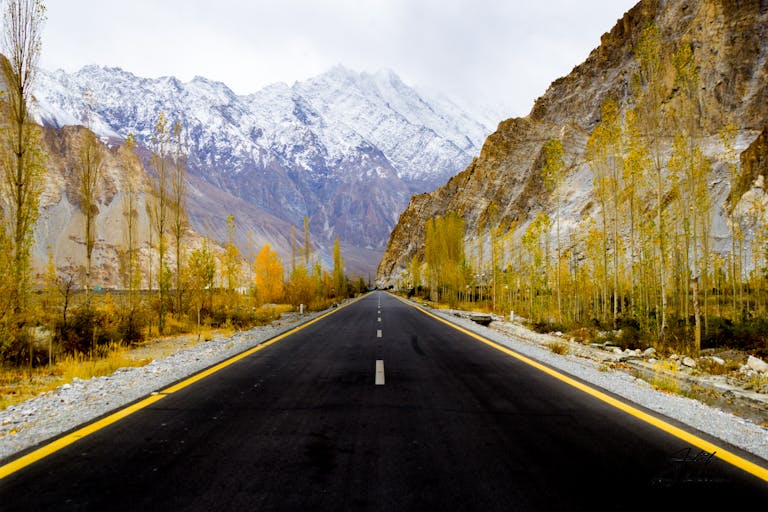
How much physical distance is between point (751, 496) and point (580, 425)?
169cm

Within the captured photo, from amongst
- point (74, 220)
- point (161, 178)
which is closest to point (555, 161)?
point (161, 178)

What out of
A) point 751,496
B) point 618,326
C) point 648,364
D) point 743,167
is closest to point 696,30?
point 743,167

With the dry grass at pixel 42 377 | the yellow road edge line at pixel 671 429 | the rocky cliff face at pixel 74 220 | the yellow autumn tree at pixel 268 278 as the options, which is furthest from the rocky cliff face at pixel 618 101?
the rocky cliff face at pixel 74 220

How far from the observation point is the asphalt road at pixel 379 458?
288 centimetres

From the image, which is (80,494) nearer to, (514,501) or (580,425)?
(514,501)

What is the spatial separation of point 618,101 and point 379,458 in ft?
217

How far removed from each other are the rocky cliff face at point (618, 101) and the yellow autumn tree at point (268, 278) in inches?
1066

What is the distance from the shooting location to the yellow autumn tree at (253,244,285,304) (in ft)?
156

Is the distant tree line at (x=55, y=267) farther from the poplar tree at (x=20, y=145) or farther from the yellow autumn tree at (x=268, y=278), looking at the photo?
the yellow autumn tree at (x=268, y=278)

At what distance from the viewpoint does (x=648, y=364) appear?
10.0m

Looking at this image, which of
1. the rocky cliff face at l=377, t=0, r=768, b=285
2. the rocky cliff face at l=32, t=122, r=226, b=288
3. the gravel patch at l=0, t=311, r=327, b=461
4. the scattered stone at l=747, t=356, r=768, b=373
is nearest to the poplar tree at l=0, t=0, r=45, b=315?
the gravel patch at l=0, t=311, r=327, b=461

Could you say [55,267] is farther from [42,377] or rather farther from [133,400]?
[133,400]

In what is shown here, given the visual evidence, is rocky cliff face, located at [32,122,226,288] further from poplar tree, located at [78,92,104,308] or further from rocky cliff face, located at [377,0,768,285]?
poplar tree, located at [78,92,104,308]

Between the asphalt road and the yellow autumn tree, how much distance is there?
1606 inches
